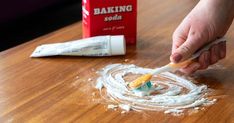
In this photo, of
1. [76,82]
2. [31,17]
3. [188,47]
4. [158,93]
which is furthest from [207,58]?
[31,17]

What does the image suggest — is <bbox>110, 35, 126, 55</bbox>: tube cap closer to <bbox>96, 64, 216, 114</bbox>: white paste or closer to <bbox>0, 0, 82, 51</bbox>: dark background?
<bbox>96, 64, 216, 114</bbox>: white paste

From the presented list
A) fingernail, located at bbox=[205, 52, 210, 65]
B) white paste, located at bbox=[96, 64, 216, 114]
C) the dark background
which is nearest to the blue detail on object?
white paste, located at bbox=[96, 64, 216, 114]

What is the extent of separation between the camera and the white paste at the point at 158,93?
89cm

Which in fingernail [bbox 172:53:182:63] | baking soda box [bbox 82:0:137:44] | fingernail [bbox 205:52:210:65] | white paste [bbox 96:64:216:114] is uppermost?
baking soda box [bbox 82:0:137:44]

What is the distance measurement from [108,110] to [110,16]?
325 mm

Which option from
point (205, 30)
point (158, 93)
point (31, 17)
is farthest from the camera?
point (31, 17)

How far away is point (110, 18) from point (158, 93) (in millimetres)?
276

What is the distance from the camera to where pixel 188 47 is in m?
1.00

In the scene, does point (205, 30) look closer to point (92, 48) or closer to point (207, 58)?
point (207, 58)

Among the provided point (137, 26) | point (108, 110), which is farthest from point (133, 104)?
point (137, 26)

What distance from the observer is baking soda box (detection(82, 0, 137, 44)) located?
1.11 meters

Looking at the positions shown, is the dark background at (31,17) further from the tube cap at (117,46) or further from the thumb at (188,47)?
the thumb at (188,47)

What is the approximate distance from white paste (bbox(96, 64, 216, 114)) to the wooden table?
24 millimetres

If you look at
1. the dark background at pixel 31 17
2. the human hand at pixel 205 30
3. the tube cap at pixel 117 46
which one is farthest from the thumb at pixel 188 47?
the dark background at pixel 31 17
